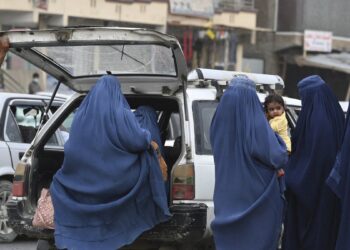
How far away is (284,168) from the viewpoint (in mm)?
6363

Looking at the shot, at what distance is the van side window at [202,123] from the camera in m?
6.85

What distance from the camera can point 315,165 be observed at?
6160 millimetres

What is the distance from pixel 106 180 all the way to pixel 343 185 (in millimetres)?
1736

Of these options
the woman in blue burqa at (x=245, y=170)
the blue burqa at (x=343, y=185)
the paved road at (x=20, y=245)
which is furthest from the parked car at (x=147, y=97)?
the paved road at (x=20, y=245)

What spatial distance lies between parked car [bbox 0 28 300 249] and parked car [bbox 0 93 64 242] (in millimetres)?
1868

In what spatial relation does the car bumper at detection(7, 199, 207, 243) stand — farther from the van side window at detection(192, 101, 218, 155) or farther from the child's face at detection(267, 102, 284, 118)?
the child's face at detection(267, 102, 284, 118)

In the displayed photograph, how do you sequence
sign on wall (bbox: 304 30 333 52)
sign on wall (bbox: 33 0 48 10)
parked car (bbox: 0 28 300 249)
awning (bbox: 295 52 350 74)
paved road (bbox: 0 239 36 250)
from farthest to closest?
sign on wall (bbox: 304 30 333 52)
awning (bbox: 295 52 350 74)
sign on wall (bbox: 33 0 48 10)
paved road (bbox: 0 239 36 250)
parked car (bbox: 0 28 300 249)

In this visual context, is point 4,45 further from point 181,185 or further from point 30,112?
point 30,112

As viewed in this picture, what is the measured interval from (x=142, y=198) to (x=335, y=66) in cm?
2664

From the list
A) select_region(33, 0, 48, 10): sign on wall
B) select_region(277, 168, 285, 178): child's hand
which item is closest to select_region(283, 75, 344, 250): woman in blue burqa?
select_region(277, 168, 285, 178): child's hand

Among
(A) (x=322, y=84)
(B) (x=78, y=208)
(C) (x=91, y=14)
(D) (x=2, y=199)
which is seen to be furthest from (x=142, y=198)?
(C) (x=91, y=14)

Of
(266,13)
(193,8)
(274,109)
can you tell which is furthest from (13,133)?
(266,13)

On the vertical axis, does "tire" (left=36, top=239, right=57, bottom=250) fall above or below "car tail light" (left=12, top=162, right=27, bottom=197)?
below

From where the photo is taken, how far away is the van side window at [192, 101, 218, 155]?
6.85 m
